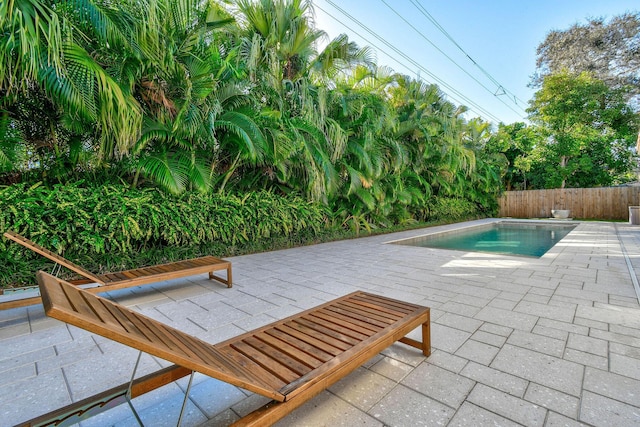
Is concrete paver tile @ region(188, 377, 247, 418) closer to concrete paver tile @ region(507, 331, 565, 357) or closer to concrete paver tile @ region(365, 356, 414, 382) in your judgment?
concrete paver tile @ region(365, 356, 414, 382)

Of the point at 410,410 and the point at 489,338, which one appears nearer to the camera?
the point at 410,410

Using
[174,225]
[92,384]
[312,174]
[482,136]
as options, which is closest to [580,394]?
[92,384]

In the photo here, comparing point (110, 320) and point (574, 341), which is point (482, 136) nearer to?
point (574, 341)

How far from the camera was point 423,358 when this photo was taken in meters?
2.26

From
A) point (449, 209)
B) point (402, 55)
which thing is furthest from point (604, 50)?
point (402, 55)

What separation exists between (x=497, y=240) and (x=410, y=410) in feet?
32.3

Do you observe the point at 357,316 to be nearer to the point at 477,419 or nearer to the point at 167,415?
the point at 477,419

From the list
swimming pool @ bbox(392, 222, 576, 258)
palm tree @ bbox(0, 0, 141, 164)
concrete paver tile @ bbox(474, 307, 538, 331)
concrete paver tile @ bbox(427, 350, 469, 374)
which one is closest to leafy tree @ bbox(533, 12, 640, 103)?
swimming pool @ bbox(392, 222, 576, 258)

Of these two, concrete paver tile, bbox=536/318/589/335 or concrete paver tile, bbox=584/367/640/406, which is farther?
concrete paver tile, bbox=536/318/589/335

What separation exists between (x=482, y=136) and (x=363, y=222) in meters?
10.5

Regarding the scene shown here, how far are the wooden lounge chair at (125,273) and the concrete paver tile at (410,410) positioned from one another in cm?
274

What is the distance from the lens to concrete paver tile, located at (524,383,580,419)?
167cm

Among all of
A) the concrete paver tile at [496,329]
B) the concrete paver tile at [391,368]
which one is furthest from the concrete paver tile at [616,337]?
the concrete paver tile at [391,368]

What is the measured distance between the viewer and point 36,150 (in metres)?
4.55
